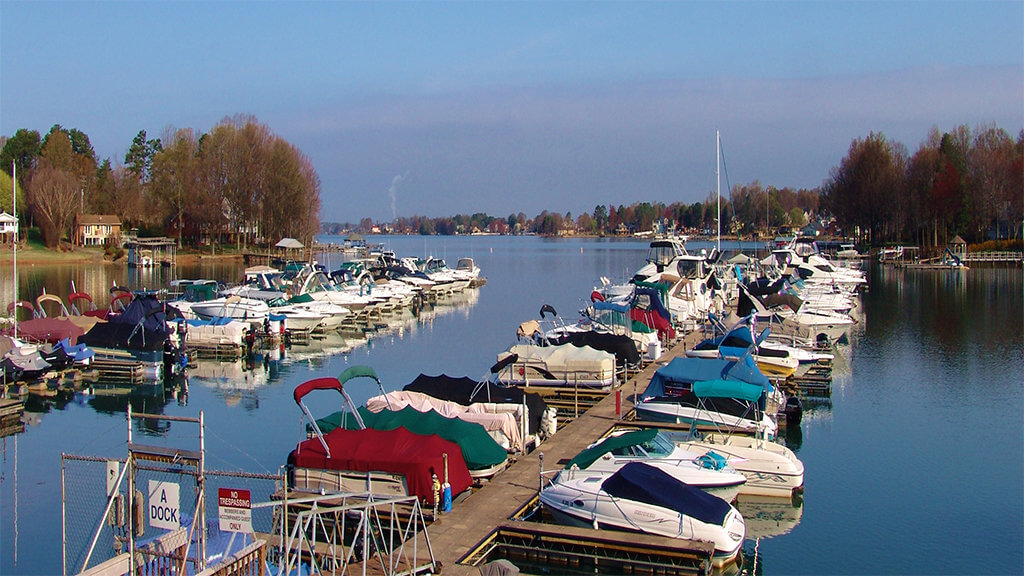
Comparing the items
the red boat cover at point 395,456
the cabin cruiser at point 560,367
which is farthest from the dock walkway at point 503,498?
the cabin cruiser at point 560,367

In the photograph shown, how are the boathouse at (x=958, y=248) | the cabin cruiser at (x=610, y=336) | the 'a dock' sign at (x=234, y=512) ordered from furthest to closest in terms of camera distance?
the boathouse at (x=958, y=248) → the cabin cruiser at (x=610, y=336) → the 'a dock' sign at (x=234, y=512)

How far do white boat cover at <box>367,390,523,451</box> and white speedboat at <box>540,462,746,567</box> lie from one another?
172 inches

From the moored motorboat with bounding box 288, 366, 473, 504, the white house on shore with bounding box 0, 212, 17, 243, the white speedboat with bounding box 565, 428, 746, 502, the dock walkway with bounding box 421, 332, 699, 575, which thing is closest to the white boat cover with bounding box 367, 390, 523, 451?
the dock walkway with bounding box 421, 332, 699, 575

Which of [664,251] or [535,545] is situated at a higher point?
[664,251]

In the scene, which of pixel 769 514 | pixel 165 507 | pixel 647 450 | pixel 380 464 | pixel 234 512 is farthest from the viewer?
pixel 769 514

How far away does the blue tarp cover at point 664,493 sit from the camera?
16.9m

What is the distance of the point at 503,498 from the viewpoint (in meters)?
19.0

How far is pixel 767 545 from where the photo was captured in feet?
62.5

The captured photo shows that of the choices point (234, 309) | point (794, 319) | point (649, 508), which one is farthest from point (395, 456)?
point (234, 309)

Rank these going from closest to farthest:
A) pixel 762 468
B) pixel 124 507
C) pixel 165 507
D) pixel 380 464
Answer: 1. pixel 165 507
2. pixel 124 507
3. pixel 380 464
4. pixel 762 468

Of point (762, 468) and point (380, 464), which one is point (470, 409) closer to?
point (380, 464)

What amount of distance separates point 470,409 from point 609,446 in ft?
17.6

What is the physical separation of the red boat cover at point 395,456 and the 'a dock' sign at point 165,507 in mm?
5960

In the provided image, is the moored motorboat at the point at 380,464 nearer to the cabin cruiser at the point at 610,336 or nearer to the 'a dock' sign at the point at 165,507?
the 'a dock' sign at the point at 165,507
